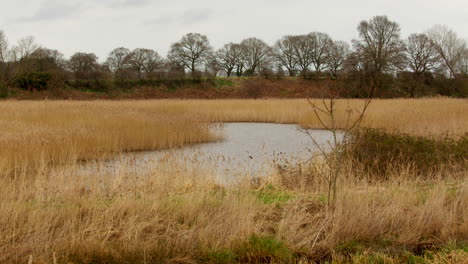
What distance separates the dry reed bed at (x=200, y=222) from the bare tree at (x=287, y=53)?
48.0 metres

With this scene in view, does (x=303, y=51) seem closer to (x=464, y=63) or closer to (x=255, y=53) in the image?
(x=255, y=53)

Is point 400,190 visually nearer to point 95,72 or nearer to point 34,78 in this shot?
point 34,78

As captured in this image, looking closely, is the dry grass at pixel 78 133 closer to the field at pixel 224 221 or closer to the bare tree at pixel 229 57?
the field at pixel 224 221

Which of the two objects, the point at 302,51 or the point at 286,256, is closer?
the point at 286,256

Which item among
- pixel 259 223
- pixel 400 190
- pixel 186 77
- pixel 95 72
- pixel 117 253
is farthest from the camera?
pixel 186 77

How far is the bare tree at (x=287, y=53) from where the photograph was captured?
51688 mm

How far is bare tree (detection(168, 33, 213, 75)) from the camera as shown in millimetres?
49844

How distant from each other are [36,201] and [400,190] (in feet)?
14.3

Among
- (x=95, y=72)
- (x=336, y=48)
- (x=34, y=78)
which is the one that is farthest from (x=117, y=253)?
(x=336, y=48)

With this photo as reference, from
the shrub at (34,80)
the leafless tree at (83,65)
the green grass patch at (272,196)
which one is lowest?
the green grass patch at (272,196)

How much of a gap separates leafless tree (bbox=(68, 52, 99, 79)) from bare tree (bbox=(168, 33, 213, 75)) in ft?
35.4

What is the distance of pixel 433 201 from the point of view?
4.61 m

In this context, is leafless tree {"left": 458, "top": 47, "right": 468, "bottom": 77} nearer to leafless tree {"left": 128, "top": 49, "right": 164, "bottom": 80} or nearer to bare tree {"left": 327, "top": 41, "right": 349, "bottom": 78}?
bare tree {"left": 327, "top": 41, "right": 349, "bottom": 78}

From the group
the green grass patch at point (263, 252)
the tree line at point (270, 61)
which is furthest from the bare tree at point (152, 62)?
the green grass patch at point (263, 252)
